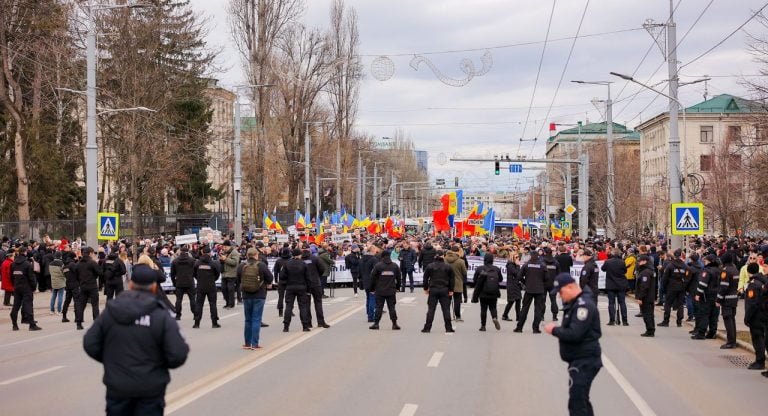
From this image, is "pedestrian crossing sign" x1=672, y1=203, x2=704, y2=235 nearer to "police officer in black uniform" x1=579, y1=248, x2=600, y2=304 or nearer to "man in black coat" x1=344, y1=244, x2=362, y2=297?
"police officer in black uniform" x1=579, y1=248, x2=600, y2=304

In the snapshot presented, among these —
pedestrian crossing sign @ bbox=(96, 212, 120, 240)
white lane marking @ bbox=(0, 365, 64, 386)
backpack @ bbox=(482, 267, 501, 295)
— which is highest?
pedestrian crossing sign @ bbox=(96, 212, 120, 240)

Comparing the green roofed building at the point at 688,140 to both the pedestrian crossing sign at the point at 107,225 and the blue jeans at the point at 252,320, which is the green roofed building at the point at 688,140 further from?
the blue jeans at the point at 252,320

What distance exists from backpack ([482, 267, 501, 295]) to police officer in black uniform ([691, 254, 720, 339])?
3751 mm

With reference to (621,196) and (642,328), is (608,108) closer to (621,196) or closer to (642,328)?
(621,196)

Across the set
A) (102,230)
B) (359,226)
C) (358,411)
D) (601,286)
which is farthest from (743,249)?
(359,226)

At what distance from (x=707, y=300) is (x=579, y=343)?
9.78 m

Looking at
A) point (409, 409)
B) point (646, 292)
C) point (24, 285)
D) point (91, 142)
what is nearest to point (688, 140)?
point (91, 142)

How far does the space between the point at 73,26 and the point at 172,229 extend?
575 inches

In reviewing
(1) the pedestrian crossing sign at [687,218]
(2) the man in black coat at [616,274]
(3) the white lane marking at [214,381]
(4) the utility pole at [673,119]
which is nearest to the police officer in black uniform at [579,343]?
(3) the white lane marking at [214,381]

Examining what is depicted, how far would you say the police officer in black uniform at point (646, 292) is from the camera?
57.1ft

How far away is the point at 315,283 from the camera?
57.2ft

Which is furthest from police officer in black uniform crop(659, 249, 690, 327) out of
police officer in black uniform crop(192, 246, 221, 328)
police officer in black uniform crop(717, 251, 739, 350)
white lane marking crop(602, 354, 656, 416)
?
police officer in black uniform crop(192, 246, 221, 328)

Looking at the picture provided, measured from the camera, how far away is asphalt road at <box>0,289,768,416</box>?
9781 millimetres

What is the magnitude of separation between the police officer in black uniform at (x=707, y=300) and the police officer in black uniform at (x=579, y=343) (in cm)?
927
